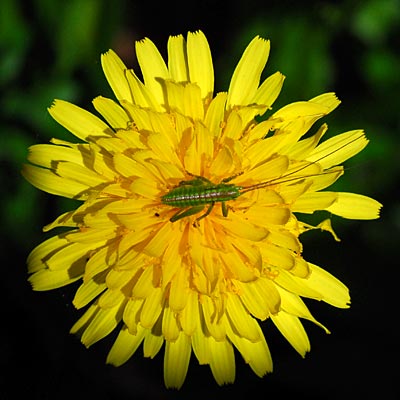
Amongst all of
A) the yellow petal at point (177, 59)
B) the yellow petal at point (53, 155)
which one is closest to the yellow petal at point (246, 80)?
the yellow petal at point (177, 59)

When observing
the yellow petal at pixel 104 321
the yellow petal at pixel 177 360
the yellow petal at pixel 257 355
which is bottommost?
the yellow petal at pixel 257 355

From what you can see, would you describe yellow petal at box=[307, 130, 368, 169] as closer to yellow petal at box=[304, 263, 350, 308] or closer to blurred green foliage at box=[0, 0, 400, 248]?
yellow petal at box=[304, 263, 350, 308]

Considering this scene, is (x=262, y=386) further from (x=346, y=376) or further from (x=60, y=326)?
(x=60, y=326)

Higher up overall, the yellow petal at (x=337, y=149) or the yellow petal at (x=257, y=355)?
the yellow petal at (x=337, y=149)

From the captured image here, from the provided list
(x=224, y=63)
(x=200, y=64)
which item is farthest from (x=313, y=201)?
(x=224, y=63)

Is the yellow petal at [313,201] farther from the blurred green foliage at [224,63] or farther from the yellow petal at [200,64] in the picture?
the blurred green foliage at [224,63]

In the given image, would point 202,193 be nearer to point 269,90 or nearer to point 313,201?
point 313,201

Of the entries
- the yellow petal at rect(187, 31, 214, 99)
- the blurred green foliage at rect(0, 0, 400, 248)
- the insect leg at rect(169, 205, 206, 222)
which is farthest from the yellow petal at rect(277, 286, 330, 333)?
the blurred green foliage at rect(0, 0, 400, 248)

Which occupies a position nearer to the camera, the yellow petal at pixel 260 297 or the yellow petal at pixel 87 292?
the yellow petal at pixel 260 297
